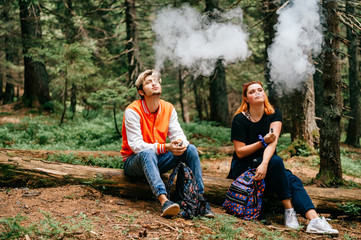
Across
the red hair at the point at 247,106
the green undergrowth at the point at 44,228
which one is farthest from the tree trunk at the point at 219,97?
the green undergrowth at the point at 44,228

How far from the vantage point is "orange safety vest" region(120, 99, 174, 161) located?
12.4 ft

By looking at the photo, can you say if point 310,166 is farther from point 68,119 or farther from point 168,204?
point 68,119

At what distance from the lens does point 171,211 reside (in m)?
3.17

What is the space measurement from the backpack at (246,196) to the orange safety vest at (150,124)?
3.87 ft

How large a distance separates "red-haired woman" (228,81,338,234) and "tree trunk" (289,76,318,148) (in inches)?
130

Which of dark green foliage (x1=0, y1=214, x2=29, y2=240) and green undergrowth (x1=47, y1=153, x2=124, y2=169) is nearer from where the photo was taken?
dark green foliage (x1=0, y1=214, x2=29, y2=240)

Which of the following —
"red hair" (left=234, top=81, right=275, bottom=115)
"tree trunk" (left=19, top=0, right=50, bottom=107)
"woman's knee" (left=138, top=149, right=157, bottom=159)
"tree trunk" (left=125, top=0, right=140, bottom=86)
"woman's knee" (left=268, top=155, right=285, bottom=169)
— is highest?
"tree trunk" (left=125, top=0, right=140, bottom=86)

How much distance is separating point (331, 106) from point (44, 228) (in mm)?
4471

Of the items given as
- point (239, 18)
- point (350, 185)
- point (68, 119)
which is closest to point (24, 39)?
point (68, 119)

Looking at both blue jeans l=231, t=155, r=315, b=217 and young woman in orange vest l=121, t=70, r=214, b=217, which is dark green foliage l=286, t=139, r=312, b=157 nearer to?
blue jeans l=231, t=155, r=315, b=217

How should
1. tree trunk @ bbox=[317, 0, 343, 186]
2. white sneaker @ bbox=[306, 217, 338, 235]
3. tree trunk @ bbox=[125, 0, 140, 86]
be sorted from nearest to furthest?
white sneaker @ bbox=[306, 217, 338, 235]
tree trunk @ bbox=[317, 0, 343, 186]
tree trunk @ bbox=[125, 0, 140, 86]

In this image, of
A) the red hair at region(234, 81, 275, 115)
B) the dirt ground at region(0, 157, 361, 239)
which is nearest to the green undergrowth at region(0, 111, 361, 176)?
the dirt ground at region(0, 157, 361, 239)

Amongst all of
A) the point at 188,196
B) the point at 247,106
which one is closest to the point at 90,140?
the point at 247,106

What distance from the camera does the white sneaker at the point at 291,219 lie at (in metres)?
3.56
